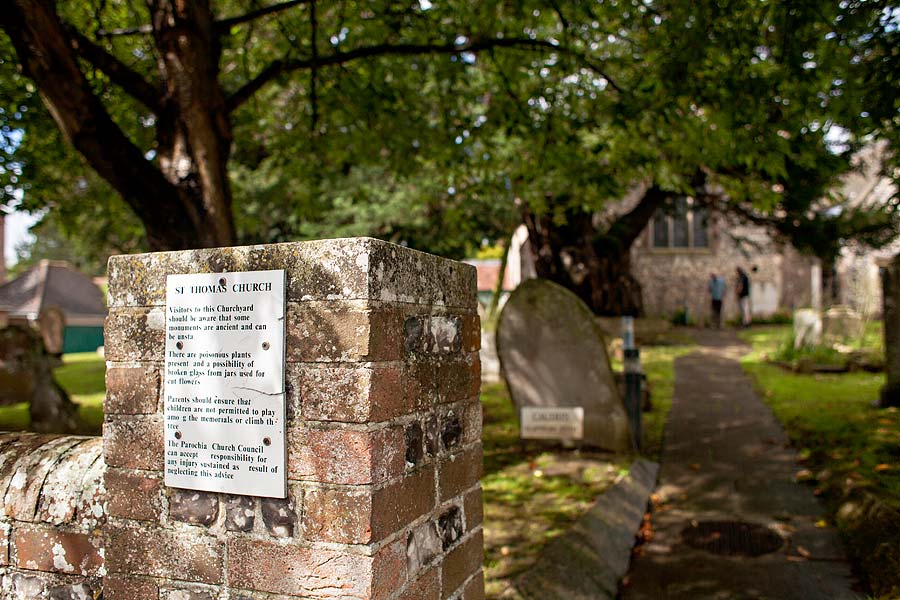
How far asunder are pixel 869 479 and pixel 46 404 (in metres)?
10.1

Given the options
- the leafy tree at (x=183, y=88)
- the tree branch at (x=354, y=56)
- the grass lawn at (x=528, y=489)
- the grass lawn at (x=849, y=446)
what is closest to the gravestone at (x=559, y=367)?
the grass lawn at (x=528, y=489)

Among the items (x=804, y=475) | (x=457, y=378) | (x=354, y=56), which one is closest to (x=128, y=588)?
(x=457, y=378)

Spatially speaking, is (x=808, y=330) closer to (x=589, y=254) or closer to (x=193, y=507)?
(x=589, y=254)

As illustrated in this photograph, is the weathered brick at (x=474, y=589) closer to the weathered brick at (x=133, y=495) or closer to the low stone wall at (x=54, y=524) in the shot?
the weathered brick at (x=133, y=495)

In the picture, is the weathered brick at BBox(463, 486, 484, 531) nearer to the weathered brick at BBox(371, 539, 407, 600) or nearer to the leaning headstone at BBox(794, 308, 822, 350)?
the weathered brick at BBox(371, 539, 407, 600)

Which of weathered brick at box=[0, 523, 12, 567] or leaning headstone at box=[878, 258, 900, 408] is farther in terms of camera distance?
leaning headstone at box=[878, 258, 900, 408]

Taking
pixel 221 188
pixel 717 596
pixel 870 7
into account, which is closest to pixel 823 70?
pixel 870 7

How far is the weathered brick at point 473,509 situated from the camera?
2.72m

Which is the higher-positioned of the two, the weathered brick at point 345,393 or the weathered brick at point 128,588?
the weathered brick at point 345,393

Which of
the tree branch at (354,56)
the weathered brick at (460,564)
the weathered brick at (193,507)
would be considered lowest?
the weathered brick at (460,564)

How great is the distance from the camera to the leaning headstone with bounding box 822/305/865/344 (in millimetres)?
14875

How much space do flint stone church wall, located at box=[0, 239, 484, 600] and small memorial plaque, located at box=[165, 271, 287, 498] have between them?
42 mm

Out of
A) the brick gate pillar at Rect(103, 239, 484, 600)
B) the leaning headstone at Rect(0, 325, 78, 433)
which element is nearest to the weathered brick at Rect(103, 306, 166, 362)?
the brick gate pillar at Rect(103, 239, 484, 600)

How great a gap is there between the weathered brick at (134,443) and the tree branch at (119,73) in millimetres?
4353
